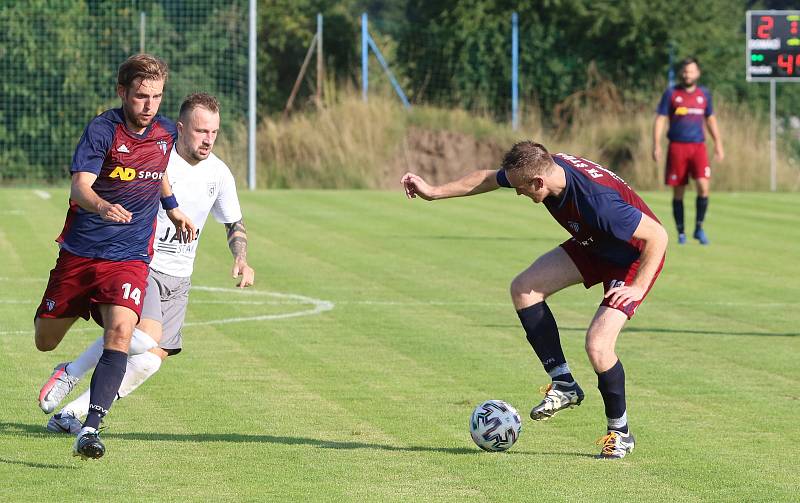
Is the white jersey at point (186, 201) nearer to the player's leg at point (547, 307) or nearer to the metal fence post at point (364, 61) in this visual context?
the player's leg at point (547, 307)

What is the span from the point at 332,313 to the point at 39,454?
6000mm

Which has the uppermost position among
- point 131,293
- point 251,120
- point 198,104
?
point 198,104

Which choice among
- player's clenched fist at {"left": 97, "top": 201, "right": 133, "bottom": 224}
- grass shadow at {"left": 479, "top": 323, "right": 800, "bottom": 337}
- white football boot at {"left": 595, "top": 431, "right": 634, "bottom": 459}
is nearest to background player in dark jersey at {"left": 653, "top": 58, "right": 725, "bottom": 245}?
grass shadow at {"left": 479, "top": 323, "right": 800, "bottom": 337}

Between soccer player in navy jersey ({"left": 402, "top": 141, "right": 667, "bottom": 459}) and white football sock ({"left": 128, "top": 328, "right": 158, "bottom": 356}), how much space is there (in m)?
1.62

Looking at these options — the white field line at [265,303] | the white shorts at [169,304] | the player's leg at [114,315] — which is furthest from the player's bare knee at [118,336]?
the white field line at [265,303]

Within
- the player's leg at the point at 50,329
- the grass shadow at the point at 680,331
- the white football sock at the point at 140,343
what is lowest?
the grass shadow at the point at 680,331

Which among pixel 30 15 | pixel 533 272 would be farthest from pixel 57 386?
pixel 30 15

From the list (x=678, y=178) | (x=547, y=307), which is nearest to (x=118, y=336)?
(x=547, y=307)

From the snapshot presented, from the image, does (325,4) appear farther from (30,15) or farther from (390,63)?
(30,15)

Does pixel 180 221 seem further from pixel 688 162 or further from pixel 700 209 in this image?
pixel 688 162

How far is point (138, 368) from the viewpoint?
845cm

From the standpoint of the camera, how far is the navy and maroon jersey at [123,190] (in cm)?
784

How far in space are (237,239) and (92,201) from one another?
166cm

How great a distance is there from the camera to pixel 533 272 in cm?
874
